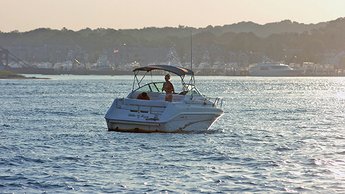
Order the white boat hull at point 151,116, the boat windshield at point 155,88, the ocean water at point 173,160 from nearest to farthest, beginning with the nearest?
the ocean water at point 173,160
the white boat hull at point 151,116
the boat windshield at point 155,88

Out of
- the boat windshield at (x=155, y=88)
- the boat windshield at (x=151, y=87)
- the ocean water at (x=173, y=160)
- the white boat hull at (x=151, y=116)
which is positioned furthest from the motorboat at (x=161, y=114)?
the boat windshield at (x=151, y=87)

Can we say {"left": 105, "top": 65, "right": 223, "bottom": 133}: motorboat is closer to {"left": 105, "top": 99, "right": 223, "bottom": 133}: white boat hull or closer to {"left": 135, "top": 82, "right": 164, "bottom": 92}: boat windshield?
{"left": 105, "top": 99, "right": 223, "bottom": 133}: white boat hull

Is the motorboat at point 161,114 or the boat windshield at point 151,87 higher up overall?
the boat windshield at point 151,87

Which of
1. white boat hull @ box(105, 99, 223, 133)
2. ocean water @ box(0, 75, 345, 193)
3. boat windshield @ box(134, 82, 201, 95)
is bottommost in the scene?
ocean water @ box(0, 75, 345, 193)

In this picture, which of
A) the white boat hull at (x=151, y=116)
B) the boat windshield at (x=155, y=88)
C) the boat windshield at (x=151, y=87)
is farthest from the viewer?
the boat windshield at (x=151, y=87)

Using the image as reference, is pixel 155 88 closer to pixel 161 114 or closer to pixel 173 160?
pixel 161 114

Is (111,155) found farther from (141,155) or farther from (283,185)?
(283,185)

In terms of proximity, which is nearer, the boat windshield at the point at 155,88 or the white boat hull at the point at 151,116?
the white boat hull at the point at 151,116

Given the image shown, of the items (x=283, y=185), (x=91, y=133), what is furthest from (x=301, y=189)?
(x=91, y=133)

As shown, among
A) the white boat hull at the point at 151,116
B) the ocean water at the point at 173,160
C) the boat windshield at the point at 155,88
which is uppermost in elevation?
the boat windshield at the point at 155,88

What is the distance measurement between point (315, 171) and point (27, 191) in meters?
9.81

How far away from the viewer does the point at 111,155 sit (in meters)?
36.1

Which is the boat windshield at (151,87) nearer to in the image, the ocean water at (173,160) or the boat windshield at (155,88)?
the boat windshield at (155,88)

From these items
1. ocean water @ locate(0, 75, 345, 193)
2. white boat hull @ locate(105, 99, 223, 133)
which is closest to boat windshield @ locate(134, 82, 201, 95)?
white boat hull @ locate(105, 99, 223, 133)
